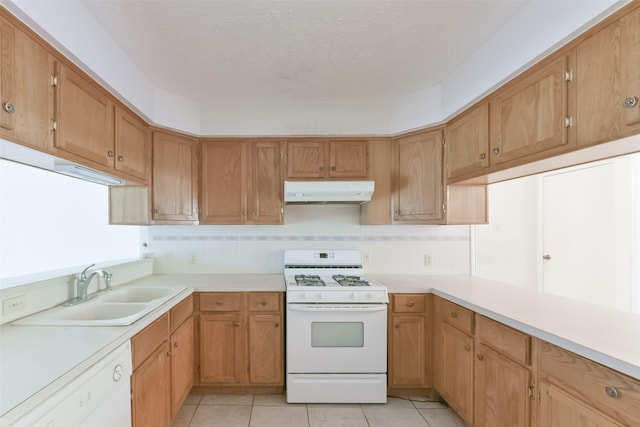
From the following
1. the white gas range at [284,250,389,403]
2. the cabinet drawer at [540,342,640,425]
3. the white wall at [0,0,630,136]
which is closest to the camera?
the cabinet drawer at [540,342,640,425]

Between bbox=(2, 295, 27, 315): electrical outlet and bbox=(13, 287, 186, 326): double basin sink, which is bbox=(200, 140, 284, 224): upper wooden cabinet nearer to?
bbox=(13, 287, 186, 326): double basin sink

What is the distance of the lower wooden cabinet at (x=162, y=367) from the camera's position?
1354 millimetres

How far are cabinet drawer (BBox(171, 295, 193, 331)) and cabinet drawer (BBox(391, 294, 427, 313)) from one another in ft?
5.18

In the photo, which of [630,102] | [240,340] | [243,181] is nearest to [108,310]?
[240,340]

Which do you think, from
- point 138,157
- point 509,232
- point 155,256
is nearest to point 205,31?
point 138,157

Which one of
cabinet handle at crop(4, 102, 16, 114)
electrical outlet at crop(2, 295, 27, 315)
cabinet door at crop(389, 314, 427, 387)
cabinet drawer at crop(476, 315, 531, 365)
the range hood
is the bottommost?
cabinet door at crop(389, 314, 427, 387)

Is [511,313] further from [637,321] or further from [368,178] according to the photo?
[368,178]

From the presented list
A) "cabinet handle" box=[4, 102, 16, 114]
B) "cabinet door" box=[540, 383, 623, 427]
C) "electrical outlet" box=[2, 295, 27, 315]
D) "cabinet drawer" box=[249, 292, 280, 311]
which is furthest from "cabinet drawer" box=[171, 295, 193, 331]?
"cabinet door" box=[540, 383, 623, 427]

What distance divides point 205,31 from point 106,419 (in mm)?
1908

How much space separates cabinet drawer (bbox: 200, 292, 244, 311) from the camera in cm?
221

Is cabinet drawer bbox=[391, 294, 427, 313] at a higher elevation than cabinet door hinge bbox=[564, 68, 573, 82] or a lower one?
lower

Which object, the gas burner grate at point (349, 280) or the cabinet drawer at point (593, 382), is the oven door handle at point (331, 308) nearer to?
the gas burner grate at point (349, 280)

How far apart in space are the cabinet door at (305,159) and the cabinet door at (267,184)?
10 centimetres

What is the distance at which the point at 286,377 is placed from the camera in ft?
7.13
